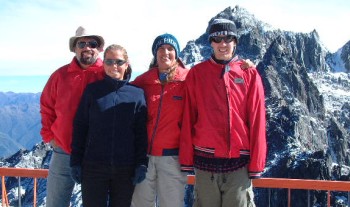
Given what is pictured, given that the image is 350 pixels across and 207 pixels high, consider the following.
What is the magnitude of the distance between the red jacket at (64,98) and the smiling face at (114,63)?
516mm

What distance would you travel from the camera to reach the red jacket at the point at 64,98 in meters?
5.90

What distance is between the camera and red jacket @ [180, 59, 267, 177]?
5281mm

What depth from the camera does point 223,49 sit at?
17.8 feet

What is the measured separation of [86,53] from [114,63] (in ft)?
2.46

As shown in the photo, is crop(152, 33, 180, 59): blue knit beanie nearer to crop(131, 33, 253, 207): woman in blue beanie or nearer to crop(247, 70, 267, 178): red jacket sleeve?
crop(131, 33, 253, 207): woman in blue beanie

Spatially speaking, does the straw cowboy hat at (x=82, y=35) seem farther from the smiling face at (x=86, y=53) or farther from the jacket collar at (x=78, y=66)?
the jacket collar at (x=78, y=66)

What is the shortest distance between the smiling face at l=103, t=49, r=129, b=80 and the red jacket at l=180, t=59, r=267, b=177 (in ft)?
2.94

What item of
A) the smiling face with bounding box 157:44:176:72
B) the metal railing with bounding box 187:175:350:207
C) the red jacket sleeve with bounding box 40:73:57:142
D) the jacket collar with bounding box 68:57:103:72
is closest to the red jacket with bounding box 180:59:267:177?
the smiling face with bounding box 157:44:176:72

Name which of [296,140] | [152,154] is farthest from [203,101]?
[296,140]

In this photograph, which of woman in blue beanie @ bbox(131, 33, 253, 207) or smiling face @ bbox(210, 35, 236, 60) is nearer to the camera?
smiling face @ bbox(210, 35, 236, 60)

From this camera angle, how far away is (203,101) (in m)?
→ 5.45

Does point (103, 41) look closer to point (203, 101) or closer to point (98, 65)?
point (98, 65)

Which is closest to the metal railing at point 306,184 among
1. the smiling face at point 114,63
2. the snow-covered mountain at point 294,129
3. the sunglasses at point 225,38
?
the sunglasses at point 225,38

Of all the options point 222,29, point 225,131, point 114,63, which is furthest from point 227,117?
point 114,63
